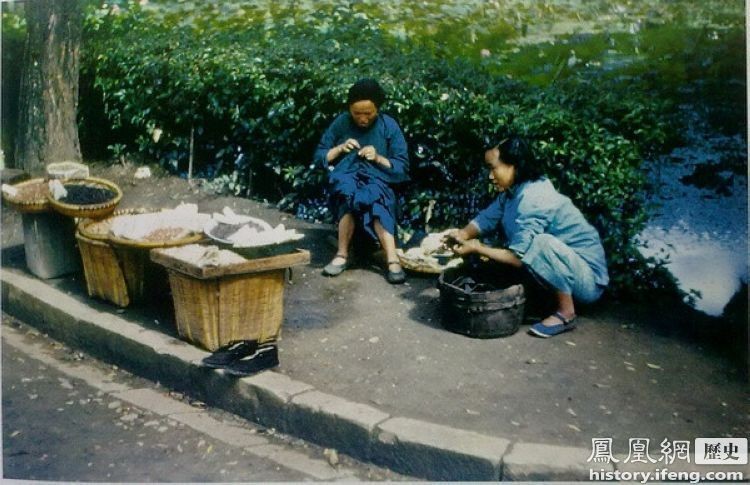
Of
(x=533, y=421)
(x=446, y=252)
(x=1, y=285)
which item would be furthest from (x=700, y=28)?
(x=1, y=285)

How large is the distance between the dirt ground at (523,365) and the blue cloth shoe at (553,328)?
0.20ft

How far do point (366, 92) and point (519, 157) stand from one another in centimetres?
130

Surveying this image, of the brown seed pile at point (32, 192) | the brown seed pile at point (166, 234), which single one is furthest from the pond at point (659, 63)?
the brown seed pile at point (166, 234)

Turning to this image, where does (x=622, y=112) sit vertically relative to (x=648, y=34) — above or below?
below

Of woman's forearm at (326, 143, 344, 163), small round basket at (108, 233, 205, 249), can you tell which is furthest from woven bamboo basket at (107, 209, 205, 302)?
woman's forearm at (326, 143, 344, 163)

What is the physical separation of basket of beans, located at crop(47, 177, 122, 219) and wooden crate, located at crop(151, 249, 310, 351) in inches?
33.5

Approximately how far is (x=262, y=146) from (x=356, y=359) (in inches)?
109

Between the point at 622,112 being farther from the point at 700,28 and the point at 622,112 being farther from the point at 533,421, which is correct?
the point at 533,421

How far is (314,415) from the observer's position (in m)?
3.59

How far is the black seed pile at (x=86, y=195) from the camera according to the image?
15.9 feet

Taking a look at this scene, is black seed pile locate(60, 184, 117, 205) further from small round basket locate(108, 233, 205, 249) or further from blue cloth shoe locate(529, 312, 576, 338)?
blue cloth shoe locate(529, 312, 576, 338)

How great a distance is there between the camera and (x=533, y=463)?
319 cm

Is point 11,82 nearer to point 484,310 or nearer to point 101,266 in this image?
point 101,266

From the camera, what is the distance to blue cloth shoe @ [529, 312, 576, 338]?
14.4ft
